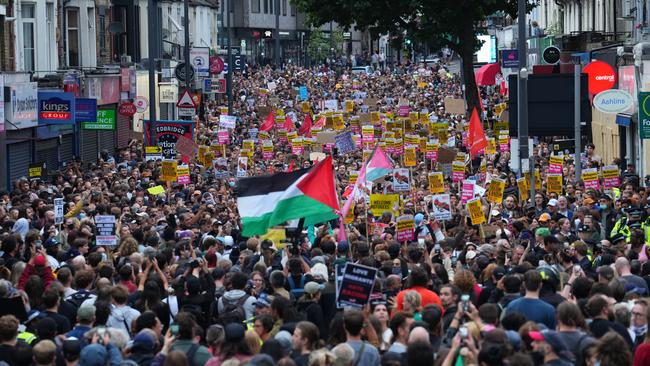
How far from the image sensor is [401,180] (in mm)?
25484

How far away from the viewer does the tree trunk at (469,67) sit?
49.3m

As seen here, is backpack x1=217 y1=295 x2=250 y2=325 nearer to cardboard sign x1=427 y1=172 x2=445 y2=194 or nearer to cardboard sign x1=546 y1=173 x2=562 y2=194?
cardboard sign x1=546 y1=173 x2=562 y2=194

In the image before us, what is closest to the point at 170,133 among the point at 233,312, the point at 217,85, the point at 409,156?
the point at 409,156

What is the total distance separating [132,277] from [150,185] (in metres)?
14.0

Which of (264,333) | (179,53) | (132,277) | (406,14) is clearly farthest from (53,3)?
(264,333)

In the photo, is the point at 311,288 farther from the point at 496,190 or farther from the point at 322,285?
the point at 496,190

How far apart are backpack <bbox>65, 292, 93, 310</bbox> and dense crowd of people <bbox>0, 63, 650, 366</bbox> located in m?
0.03

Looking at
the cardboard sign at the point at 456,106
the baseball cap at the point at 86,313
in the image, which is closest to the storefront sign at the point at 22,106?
the cardboard sign at the point at 456,106

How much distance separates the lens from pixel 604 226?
21250 millimetres

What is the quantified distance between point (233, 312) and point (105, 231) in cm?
682

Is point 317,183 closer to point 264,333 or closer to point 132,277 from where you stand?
point 132,277

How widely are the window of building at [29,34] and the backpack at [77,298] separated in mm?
25587

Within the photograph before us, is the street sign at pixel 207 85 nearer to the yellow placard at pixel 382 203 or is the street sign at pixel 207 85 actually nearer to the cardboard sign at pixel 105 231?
the yellow placard at pixel 382 203

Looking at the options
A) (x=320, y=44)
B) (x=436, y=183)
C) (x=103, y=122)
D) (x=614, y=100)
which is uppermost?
(x=320, y=44)
